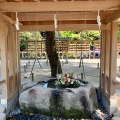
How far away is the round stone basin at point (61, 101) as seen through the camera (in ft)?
12.7

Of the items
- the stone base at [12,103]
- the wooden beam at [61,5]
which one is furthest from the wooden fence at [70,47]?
the wooden beam at [61,5]

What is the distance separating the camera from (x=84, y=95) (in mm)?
3900

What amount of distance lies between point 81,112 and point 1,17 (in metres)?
2.49

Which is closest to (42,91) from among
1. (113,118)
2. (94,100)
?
(94,100)

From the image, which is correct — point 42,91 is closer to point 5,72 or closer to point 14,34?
point 5,72

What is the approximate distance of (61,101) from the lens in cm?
388

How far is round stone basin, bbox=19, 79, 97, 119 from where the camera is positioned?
3867 millimetres

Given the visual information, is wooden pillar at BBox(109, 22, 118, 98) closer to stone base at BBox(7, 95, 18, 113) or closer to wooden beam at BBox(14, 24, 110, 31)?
wooden beam at BBox(14, 24, 110, 31)

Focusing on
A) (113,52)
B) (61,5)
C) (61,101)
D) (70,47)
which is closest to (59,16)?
(61,5)

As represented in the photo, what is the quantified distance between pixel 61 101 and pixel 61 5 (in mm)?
1889

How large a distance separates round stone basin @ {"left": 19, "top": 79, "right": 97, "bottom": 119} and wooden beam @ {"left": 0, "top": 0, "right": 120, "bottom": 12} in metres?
1.67

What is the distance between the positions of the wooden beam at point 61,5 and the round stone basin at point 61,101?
167 cm

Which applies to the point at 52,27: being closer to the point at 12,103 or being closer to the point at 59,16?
the point at 59,16

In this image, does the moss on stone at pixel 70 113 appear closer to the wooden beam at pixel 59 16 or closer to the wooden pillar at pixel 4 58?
the wooden pillar at pixel 4 58
